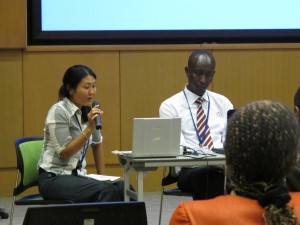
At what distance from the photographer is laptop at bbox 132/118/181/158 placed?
3.85m

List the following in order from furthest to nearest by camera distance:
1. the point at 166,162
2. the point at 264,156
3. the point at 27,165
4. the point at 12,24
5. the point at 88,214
Result: the point at 12,24 → the point at 27,165 → the point at 166,162 → the point at 88,214 → the point at 264,156

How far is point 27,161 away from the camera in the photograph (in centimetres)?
418

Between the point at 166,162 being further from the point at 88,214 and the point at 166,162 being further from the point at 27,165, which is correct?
the point at 88,214

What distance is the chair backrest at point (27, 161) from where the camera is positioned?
4113mm

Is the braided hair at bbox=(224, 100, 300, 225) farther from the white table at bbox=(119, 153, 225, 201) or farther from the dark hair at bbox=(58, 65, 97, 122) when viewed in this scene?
the dark hair at bbox=(58, 65, 97, 122)

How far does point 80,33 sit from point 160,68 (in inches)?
35.6

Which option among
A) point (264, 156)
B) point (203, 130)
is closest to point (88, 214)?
point (264, 156)

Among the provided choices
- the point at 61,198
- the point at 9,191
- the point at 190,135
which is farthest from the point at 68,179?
the point at 9,191

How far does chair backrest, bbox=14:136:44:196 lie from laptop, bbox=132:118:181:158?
78cm

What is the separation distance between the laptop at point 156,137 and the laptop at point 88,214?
164cm

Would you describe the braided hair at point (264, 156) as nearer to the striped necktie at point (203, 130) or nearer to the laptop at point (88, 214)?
the laptop at point (88, 214)

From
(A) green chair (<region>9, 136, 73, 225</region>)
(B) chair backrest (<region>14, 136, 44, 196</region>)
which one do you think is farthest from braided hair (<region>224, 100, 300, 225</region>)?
(B) chair backrest (<region>14, 136, 44, 196</region>)

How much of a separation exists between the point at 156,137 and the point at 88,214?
1.72 meters

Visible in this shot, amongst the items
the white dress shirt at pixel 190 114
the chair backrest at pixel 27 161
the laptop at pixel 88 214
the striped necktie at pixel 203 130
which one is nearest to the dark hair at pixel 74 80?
the chair backrest at pixel 27 161
